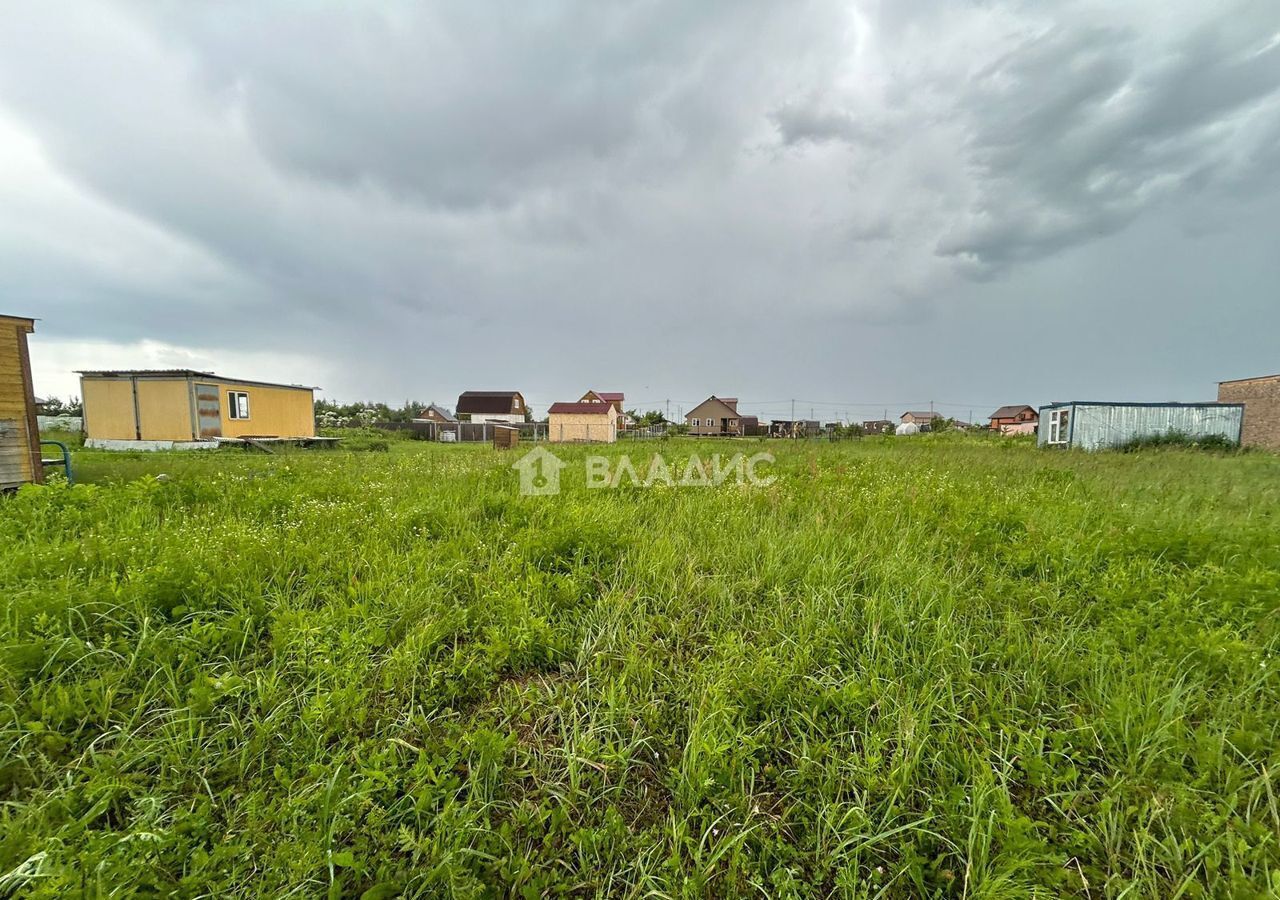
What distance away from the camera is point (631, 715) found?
1881mm

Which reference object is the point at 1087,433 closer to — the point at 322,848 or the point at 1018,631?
the point at 1018,631

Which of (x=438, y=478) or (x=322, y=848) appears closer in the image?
(x=322, y=848)

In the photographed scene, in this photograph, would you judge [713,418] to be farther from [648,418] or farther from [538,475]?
[538,475]

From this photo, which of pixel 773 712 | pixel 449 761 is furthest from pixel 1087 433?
pixel 449 761

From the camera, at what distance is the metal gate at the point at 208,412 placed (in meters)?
16.2

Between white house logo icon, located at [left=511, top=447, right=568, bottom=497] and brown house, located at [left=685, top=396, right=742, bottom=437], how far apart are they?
136 feet

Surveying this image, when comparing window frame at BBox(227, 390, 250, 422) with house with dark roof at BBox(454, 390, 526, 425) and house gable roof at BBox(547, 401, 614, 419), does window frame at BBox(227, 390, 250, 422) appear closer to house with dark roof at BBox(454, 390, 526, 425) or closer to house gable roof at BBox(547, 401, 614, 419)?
house gable roof at BBox(547, 401, 614, 419)

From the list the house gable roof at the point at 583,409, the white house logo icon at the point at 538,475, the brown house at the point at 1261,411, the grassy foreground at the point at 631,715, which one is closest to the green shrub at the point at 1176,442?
the brown house at the point at 1261,411

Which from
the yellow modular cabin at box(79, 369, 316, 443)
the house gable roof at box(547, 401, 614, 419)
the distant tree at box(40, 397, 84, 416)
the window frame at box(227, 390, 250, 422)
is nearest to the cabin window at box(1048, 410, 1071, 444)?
the house gable roof at box(547, 401, 614, 419)

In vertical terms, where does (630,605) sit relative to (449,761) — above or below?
above

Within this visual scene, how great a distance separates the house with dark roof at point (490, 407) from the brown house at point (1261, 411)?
4707 cm

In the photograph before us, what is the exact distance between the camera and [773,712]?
1.87m

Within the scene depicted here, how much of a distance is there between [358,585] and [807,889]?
2.56 metres

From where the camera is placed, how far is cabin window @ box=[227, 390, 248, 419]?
56.9 ft
